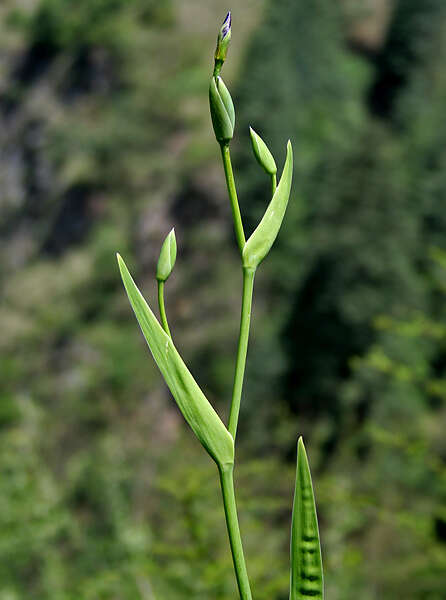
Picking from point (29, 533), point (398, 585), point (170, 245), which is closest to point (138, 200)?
point (398, 585)

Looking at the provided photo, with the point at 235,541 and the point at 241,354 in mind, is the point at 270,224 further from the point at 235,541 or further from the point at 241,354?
the point at 235,541

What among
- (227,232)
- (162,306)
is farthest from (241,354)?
(227,232)

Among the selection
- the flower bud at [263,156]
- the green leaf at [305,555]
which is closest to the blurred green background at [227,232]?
the green leaf at [305,555]

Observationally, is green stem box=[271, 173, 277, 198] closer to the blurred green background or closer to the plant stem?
the plant stem

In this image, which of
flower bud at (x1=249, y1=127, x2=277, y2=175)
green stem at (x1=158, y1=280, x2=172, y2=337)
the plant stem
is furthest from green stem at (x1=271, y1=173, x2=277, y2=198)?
the plant stem

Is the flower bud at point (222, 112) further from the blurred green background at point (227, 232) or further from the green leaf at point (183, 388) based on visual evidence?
the blurred green background at point (227, 232)

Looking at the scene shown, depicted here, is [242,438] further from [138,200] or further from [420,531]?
[420,531]

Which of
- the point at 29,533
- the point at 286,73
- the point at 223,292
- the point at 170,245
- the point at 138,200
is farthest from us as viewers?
the point at 138,200
